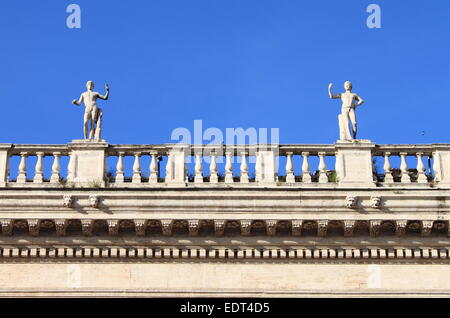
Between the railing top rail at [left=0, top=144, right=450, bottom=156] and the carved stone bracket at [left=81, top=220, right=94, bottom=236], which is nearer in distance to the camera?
the carved stone bracket at [left=81, top=220, right=94, bottom=236]

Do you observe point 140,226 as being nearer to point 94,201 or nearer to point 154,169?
point 94,201

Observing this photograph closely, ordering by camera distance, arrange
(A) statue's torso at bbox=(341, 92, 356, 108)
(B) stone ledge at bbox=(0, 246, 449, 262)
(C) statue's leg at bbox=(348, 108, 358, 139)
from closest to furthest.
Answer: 1. (B) stone ledge at bbox=(0, 246, 449, 262)
2. (C) statue's leg at bbox=(348, 108, 358, 139)
3. (A) statue's torso at bbox=(341, 92, 356, 108)

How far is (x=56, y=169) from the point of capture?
1970cm

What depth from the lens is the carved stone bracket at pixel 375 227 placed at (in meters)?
18.9

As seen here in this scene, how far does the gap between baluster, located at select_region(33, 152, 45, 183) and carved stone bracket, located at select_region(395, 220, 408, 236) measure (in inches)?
254

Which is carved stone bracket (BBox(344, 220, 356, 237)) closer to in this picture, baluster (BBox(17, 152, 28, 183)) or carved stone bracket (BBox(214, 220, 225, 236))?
carved stone bracket (BBox(214, 220, 225, 236))

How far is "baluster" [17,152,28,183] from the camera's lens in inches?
772

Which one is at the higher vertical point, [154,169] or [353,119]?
[353,119]

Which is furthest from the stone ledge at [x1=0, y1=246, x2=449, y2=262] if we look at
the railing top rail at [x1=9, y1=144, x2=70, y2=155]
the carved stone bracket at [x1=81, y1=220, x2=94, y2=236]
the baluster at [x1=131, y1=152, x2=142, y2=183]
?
the railing top rail at [x1=9, y1=144, x2=70, y2=155]

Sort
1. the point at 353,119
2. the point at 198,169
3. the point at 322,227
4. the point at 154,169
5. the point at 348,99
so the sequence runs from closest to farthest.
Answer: the point at 322,227, the point at 198,169, the point at 154,169, the point at 353,119, the point at 348,99

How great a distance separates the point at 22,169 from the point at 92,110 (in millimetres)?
1743

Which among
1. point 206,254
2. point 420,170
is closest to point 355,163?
point 420,170

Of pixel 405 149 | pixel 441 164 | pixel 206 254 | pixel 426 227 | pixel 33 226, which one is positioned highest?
pixel 405 149
